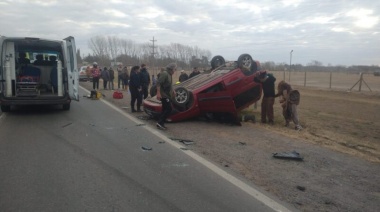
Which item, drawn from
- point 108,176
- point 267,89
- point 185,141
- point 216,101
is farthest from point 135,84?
point 108,176

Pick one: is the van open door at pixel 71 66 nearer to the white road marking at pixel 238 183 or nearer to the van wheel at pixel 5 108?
the van wheel at pixel 5 108

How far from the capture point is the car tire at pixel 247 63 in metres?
11.2

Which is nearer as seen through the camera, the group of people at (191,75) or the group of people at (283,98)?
the group of people at (283,98)

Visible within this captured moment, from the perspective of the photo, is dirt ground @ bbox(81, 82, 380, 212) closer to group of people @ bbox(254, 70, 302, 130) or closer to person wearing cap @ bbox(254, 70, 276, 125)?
group of people @ bbox(254, 70, 302, 130)

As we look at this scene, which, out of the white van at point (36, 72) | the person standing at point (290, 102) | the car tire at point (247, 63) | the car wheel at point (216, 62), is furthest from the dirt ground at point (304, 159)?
the car wheel at point (216, 62)

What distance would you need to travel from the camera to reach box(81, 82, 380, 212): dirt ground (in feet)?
15.9

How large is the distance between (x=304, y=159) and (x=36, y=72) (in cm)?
1021

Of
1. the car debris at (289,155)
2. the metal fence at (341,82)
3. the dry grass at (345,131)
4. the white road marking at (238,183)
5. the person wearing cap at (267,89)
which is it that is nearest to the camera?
the white road marking at (238,183)

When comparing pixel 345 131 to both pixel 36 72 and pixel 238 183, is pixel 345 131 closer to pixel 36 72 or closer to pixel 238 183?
pixel 238 183

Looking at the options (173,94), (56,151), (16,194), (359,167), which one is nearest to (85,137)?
(56,151)

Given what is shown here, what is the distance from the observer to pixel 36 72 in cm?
1314

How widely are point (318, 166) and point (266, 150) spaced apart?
1274mm

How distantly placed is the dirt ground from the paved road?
0.50 metres

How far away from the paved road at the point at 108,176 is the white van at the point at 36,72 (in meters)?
2.51
